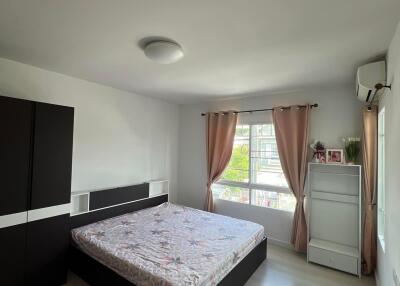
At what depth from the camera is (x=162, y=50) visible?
6.43 ft

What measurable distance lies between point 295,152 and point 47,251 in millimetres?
3423

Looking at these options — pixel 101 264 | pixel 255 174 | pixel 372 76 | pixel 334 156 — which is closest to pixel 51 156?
pixel 101 264

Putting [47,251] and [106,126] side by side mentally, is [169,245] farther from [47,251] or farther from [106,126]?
[106,126]

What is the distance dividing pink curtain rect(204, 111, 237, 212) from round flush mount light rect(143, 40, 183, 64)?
2.17 meters

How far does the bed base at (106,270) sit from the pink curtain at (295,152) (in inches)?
34.5

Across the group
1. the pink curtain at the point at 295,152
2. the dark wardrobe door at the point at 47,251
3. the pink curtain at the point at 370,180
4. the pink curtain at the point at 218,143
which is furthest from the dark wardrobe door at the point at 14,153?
the pink curtain at the point at 370,180

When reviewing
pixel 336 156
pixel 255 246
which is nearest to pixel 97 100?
pixel 255 246

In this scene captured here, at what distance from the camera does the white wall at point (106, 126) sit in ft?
8.78

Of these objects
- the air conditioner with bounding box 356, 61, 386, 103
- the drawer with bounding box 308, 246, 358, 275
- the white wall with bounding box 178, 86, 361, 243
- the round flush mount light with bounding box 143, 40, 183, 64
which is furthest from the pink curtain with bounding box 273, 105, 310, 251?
the round flush mount light with bounding box 143, 40, 183, 64

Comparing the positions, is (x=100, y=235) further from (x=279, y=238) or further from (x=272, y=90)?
(x=272, y=90)

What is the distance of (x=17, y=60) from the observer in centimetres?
248

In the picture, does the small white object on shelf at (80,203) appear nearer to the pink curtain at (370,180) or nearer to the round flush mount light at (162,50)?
the round flush mount light at (162,50)

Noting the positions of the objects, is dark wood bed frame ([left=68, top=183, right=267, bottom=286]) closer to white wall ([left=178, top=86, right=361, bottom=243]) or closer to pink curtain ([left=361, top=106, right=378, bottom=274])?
white wall ([left=178, top=86, right=361, bottom=243])

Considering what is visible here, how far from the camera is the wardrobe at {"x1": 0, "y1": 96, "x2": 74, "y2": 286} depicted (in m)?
2.08
